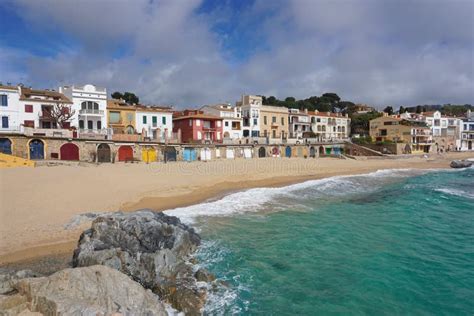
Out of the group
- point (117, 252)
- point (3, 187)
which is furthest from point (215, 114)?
point (117, 252)

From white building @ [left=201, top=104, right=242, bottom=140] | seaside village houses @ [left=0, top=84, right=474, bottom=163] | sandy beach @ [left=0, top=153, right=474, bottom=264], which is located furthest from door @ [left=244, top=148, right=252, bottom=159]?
sandy beach @ [left=0, top=153, right=474, bottom=264]

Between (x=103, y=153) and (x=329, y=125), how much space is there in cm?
5396

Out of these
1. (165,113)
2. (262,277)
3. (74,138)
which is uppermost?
(165,113)

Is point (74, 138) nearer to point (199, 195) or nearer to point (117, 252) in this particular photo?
point (199, 195)

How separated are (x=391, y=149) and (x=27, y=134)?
2403 inches

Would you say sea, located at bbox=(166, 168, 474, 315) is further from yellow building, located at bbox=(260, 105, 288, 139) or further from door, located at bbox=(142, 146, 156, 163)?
yellow building, located at bbox=(260, 105, 288, 139)

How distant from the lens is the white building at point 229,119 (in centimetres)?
5347

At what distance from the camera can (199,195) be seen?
812 inches

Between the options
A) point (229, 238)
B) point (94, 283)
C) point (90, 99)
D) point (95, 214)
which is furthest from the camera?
point (90, 99)

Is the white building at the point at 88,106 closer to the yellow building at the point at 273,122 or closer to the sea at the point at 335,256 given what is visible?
the sea at the point at 335,256

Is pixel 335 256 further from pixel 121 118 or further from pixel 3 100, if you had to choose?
pixel 3 100

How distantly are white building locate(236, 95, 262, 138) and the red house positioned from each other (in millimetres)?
7808

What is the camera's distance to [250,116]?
58594 mm

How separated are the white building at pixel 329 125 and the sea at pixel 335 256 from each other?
52073 mm
